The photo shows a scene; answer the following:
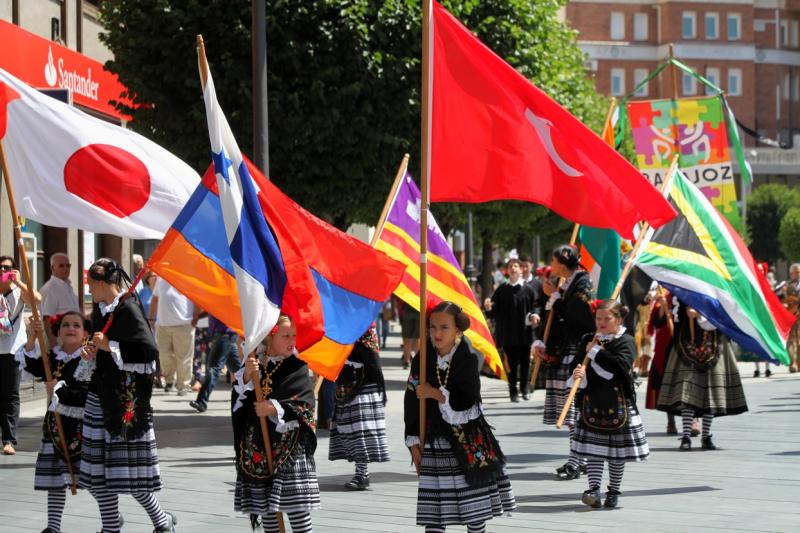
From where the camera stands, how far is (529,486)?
1050 centimetres

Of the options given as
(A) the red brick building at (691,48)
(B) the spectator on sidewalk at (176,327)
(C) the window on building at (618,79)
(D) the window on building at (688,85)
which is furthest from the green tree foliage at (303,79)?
(C) the window on building at (618,79)

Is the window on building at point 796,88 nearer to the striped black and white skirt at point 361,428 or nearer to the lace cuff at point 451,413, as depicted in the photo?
the striped black and white skirt at point 361,428

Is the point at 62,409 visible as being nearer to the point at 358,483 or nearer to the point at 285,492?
the point at 285,492

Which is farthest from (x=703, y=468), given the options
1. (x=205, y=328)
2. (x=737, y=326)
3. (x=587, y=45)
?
(x=587, y=45)

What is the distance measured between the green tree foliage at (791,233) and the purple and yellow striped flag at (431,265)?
68.1 m

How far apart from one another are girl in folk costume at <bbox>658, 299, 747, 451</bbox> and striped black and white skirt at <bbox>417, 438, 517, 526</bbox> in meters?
5.54

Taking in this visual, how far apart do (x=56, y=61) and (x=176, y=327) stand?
4.13 meters

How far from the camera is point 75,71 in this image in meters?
20.1

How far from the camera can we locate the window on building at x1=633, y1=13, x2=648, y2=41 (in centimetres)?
8650

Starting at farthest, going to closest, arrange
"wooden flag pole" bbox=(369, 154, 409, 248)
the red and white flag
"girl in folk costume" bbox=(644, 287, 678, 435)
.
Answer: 1. "girl in folk costume" bbox=(644, 287, 678, 435)
2. "wooden flag pole" bbox=(369, 154, 409, 248)
3. the red and white flag

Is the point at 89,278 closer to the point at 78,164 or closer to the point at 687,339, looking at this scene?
the point at 78,164

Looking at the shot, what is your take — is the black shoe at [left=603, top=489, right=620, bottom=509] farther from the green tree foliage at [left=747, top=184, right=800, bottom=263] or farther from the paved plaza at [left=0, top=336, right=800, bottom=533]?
the green tree foliage at [left=747, top=184, right=800, bottom=263]

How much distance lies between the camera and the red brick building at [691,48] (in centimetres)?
8525

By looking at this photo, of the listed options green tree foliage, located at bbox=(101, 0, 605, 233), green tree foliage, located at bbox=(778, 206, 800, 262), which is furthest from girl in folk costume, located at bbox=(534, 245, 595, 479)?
green tree foliage, located at bbox=(778, 206, 800, 262)
